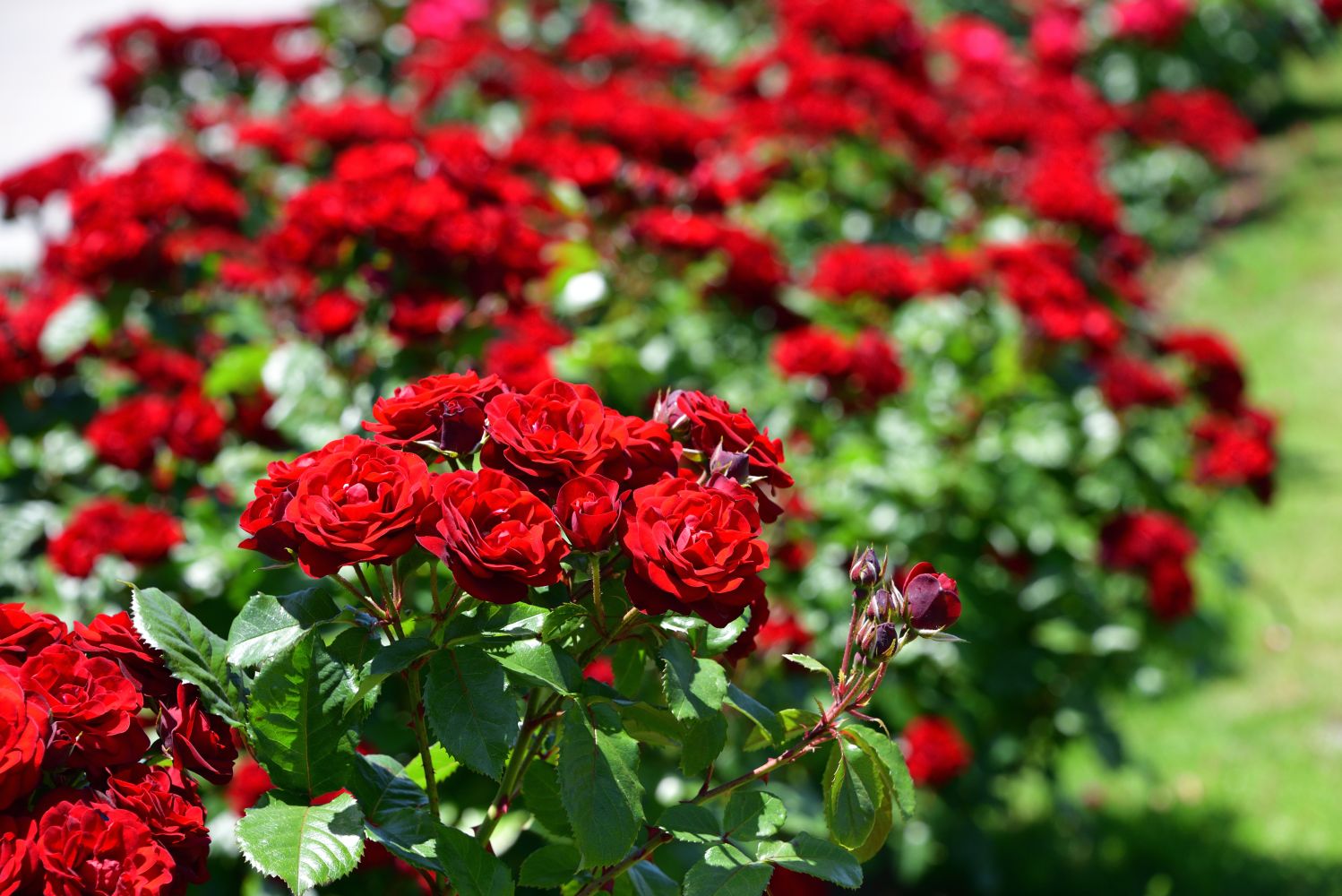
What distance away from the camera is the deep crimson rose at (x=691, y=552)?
3.53ft

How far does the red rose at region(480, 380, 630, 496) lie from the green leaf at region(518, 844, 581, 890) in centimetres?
35

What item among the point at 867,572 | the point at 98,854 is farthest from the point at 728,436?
the point at 98,854

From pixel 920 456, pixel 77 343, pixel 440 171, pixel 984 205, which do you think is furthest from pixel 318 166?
pixel 984 205

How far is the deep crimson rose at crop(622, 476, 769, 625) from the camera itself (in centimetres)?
108

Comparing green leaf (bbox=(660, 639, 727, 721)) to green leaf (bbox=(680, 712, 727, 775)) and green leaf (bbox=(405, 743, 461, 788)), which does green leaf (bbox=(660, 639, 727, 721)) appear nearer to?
green leaf (bbox=(680, 712, 727, 775))

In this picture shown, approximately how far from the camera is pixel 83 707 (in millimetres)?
1076

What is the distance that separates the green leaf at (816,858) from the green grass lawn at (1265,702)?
2.44 metres

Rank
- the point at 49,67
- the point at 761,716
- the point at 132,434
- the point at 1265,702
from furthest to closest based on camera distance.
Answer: the point at 49,67
the point at 1265,702
the point at 132,434
the point at 761,716

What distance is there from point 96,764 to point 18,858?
14 cm

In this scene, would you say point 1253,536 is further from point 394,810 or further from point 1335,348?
point 394,810

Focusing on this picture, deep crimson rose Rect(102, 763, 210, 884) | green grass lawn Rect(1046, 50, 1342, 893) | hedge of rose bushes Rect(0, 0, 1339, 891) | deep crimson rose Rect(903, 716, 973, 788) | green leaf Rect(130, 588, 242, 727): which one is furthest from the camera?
green grass lawn Rect(1046, 50, 1342, 893)

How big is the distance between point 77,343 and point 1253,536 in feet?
15.3

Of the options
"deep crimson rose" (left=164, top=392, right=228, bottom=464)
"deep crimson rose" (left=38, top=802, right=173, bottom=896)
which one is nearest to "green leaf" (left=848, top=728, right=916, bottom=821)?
"deep crimson rose" (left=38, top=802, right=173, bottom=896)

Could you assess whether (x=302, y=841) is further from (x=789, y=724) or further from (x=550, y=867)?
(x=789, y=724)
